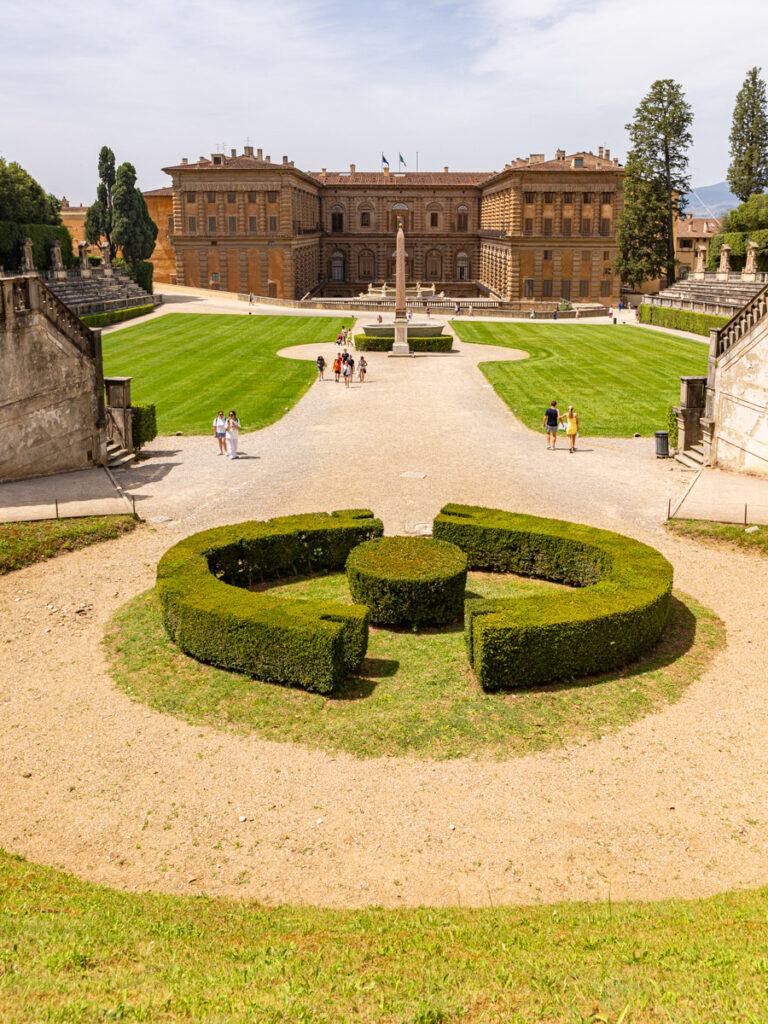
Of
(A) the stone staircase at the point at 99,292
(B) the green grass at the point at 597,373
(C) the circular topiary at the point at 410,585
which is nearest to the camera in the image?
(C) the circular topiary at the point at 410,585

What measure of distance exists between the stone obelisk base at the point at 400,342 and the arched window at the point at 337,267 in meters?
65.6

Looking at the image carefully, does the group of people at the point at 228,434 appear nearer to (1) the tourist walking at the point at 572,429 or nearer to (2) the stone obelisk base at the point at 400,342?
(1) the tourist walking at the point at 572,429

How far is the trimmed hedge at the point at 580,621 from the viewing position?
1353cm

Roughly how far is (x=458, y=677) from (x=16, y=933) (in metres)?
8.05

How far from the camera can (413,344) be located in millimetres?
55125

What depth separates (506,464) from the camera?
1099 inches

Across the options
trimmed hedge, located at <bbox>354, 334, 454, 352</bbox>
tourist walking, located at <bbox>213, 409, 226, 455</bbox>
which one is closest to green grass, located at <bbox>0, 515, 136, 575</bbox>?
tourist walking, located at <bbox>213, 409, 226, 455</bbox>

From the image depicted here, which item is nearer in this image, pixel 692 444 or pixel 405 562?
pixel 405 562

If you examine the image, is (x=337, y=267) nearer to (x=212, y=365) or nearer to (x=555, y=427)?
(x=212, y=365)

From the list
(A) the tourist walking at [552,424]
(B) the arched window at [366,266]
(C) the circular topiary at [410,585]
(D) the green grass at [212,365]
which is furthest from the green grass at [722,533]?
(B) the arched window at [366,266]

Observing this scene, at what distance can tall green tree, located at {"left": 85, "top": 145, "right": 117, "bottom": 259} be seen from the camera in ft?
293

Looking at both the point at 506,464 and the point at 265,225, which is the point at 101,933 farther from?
the point at 265,225

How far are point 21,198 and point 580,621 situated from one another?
227ft

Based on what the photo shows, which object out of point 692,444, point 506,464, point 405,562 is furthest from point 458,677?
point 692,444
